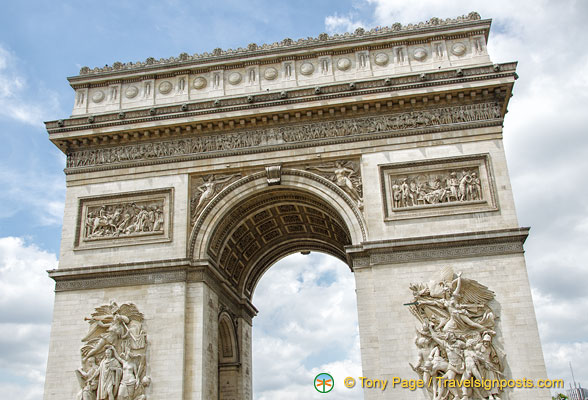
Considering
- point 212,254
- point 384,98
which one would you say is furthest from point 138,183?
point 384,98

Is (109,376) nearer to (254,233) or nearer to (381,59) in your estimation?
(254,233)

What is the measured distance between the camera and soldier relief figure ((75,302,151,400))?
18.6 meters

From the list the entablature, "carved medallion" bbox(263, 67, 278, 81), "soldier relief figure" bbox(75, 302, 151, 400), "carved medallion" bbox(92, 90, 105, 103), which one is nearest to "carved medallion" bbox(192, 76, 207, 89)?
the entablature

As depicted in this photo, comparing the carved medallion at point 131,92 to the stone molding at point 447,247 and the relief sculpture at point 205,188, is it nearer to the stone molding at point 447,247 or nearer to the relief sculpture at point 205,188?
the relief sculpture at point 205,188

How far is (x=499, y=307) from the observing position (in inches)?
704

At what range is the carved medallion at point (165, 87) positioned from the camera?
22922mm

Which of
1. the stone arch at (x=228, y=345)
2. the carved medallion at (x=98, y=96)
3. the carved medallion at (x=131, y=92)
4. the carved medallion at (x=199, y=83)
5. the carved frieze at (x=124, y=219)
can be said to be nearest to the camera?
the carved frieze at (x=124, y=219)

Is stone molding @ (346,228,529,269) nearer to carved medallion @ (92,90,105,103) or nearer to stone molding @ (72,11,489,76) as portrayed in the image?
stone molding @ (72,11,489,76)

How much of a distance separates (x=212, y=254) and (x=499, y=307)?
9539 mm

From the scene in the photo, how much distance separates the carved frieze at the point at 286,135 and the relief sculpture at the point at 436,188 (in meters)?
1.79

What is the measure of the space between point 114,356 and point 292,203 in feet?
26.5

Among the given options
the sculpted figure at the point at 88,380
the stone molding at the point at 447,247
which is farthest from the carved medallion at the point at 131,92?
the stone molding at the point at 447,247

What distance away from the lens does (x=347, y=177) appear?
20.4m

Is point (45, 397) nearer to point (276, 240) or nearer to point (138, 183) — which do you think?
point (138, 183)
